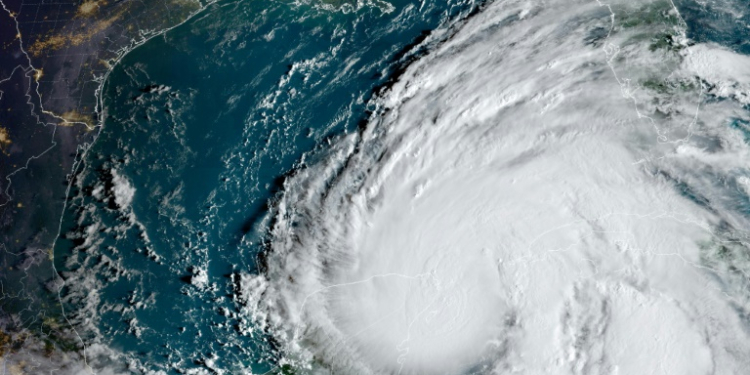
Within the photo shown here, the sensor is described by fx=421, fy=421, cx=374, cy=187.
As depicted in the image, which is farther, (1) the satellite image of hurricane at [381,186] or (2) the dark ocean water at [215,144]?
(2) the dark ocean water at [215,144]

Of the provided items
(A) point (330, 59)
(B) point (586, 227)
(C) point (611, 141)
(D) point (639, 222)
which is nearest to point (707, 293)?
(D) point (639, 222)

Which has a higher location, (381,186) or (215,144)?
(215,144)

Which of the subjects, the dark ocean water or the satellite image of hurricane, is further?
the dark ocean water

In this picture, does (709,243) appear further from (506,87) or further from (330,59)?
(330,59)
